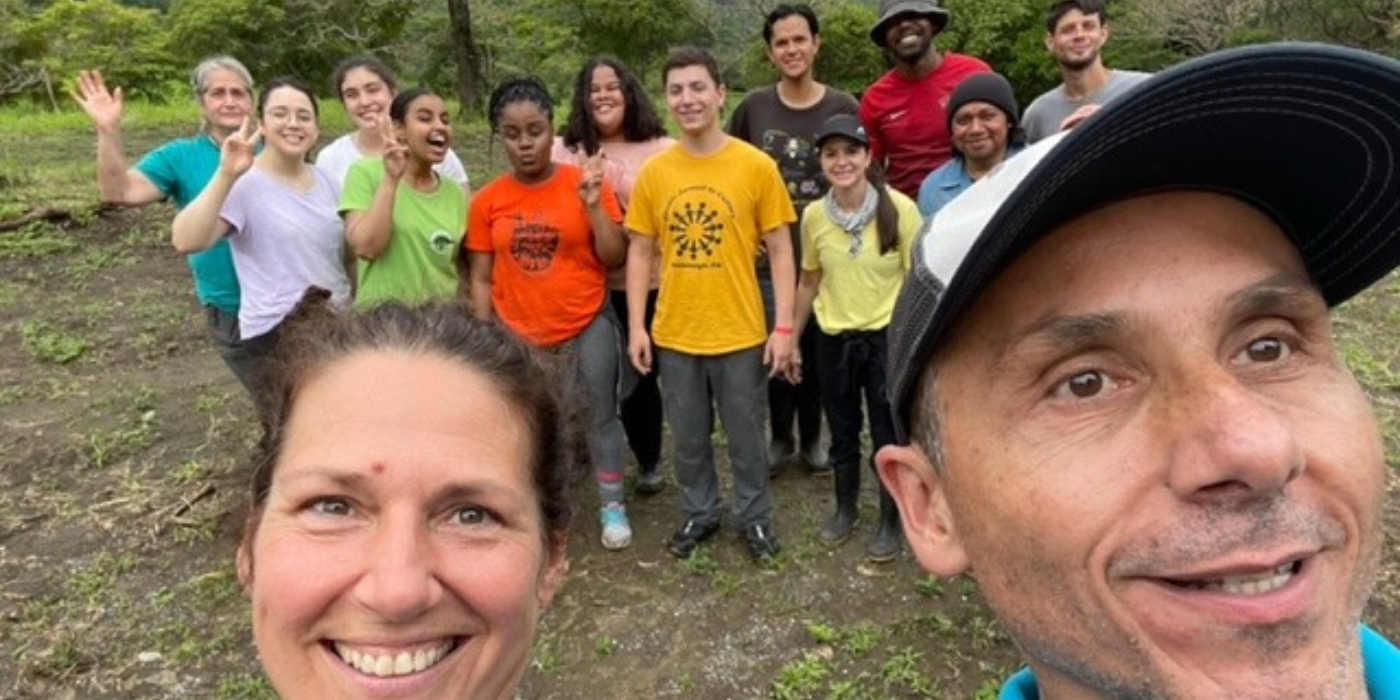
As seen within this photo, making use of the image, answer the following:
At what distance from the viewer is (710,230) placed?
3355 mm

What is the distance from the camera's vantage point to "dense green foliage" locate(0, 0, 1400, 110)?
18328mm

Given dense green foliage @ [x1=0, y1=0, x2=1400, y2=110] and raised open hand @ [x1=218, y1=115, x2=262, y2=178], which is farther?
dense green foliage @ [x1=0, y1=0, x2=1400, y2=110]

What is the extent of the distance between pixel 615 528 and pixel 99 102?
2.51 m

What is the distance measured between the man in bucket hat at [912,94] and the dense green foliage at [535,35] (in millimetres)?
14109

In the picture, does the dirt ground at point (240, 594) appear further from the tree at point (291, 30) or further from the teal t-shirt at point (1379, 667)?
the tree at point (291, 30)

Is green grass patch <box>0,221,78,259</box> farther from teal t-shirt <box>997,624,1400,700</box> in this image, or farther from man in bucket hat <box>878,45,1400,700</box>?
teal t-shirt <box>997,624,1400,700</box>

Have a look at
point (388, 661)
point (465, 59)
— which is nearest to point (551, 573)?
point (388, 661)

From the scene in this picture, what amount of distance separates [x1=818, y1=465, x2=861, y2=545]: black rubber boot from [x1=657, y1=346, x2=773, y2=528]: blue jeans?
270mm

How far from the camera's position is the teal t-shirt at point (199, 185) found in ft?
11.8

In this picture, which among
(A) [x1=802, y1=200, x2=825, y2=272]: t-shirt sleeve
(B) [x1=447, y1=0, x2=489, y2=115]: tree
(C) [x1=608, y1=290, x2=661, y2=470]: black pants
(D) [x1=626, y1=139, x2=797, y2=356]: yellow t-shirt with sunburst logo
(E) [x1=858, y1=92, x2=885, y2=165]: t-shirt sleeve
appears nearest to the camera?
(D) [x1=626, y1=139, x2=797, y2=356]: yellow t-shirt with sunburst logo

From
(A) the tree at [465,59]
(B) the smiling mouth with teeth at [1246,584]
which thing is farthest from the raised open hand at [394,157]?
(A) the tree at [465,59]

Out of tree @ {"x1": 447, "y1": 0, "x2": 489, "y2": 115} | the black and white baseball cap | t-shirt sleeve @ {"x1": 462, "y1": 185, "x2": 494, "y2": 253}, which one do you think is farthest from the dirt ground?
tree @ {"x1": 447, "y1": 0, "x2": 489, "y2": 115}

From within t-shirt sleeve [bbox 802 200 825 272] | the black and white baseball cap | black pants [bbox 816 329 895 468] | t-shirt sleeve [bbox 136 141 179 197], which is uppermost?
the black and white baseball cap

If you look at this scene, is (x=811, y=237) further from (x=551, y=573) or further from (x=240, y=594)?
(x=240, y=594)
